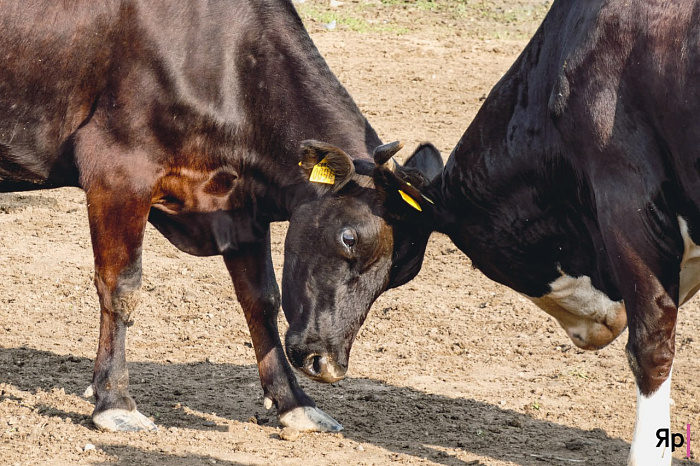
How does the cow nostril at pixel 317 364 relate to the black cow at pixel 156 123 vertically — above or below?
below

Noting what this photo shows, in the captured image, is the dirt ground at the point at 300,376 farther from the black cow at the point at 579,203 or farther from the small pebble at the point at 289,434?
the black cow at the point at 579,203

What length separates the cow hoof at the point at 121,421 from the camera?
5.47m

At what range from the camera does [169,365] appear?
6555 millimetres

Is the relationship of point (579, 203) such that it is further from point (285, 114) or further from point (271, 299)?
point (271, 299)

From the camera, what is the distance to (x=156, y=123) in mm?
5609

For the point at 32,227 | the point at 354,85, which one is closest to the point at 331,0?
the point at 354,85

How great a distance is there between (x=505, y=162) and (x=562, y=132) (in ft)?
1.65

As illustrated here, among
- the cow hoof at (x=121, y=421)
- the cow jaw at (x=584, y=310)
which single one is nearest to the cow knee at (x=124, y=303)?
the cow hoof at (x=121, y=421)

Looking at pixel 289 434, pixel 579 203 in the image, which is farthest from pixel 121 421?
pixel 579 203

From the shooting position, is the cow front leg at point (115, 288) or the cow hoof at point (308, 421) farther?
the cow hoof at point (308, 421)

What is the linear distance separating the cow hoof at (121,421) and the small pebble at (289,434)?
24.7 inches

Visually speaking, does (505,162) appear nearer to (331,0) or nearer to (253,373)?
(253,373)

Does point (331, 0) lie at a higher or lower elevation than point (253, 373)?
higher

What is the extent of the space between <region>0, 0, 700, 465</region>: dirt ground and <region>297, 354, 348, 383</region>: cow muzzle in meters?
0.34
